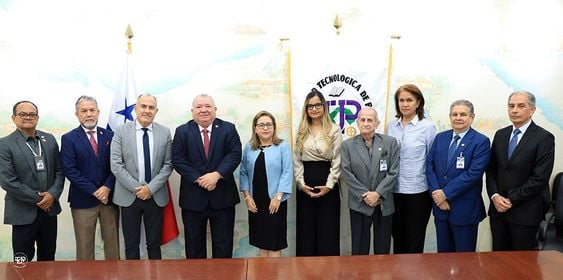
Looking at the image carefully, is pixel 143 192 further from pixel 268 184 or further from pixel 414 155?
pixel 414 155

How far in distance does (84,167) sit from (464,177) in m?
2.95

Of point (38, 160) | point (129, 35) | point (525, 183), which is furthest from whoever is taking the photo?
point (129, 35)

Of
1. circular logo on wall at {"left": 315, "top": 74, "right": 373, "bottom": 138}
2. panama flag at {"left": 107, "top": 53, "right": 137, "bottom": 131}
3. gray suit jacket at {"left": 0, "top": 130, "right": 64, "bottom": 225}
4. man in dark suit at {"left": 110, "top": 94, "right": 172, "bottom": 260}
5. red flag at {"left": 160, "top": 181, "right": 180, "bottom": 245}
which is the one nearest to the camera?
gray suit jacket at {"left": 0, "top": 130, "right": 64, "bottom": 225}

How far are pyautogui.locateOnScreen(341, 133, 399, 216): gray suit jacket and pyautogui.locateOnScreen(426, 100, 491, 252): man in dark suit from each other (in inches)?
12.6

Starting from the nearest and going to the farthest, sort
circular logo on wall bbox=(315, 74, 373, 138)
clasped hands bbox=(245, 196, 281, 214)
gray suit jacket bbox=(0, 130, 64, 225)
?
gray suit jacket bbox=(0, 130, 64, 225) → clasped hands bbox=(245, 196, 281, 214) → circular logo on wall bbox=(315, 74, 373, 138)

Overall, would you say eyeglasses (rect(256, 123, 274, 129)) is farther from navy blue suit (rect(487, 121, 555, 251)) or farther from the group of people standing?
navy blue suit (rect(487, 121, 555, 251))

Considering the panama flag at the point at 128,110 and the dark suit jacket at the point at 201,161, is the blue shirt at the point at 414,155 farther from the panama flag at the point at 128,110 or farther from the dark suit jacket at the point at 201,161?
the panama flag at the point at 128,110

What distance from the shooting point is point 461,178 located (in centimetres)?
322

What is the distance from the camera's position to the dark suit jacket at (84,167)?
11.1 feet

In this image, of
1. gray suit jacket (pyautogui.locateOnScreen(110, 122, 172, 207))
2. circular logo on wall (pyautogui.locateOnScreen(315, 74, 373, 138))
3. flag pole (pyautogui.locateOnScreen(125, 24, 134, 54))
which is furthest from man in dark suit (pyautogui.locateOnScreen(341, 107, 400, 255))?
flag pole (pyautogui.locateOnScreen(125, 24, 134, 54))

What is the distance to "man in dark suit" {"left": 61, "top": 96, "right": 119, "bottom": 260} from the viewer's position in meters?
3.38

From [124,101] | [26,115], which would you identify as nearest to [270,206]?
[124,101]

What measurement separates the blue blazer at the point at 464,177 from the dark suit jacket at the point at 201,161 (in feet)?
5.30

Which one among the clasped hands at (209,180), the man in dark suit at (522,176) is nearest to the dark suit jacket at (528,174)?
the man in dark suit at (522,176)
